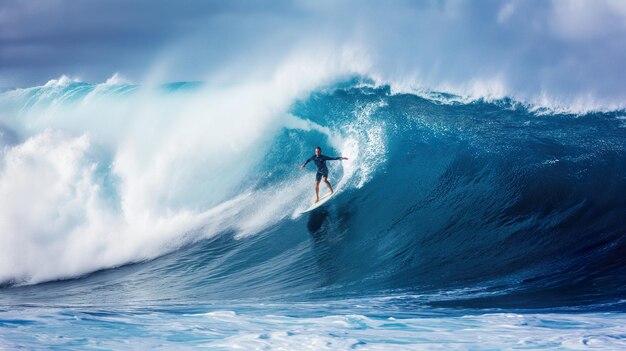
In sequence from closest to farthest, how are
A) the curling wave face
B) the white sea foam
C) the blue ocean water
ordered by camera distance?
the blue ocean water → the curling wave face → the white sea foam

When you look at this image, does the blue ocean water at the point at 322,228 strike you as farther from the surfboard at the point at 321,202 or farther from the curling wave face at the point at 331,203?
the surfboard at the point at 321,202

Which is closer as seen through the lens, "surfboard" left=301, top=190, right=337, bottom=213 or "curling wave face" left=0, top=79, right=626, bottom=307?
"curling wave face" left=0, top=79, right=626, bottom=307

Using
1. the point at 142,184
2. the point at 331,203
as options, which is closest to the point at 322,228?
the point at 331,203

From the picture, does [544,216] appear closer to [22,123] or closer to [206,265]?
[206,265]

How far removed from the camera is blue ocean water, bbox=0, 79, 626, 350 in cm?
502

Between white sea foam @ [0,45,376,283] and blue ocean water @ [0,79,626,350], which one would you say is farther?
white sea foam @ [0,45,376,283]

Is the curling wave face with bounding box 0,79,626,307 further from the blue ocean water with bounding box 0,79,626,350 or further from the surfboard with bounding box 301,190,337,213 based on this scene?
the surfboard with bounding box 301,190,337,213

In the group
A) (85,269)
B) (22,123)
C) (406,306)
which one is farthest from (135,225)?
(22,123)

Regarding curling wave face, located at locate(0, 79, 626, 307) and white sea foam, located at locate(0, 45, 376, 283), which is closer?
curling wave face, located at locate(0, 79, 626, 307)

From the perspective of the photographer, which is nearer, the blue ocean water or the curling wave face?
the blue ocean water

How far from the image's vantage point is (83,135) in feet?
39.4

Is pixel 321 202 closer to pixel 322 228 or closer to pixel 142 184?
pixel 322 228

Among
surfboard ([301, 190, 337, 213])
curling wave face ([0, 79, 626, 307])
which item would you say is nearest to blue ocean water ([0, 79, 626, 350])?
curling wave face ([0, 79, 626, 307])

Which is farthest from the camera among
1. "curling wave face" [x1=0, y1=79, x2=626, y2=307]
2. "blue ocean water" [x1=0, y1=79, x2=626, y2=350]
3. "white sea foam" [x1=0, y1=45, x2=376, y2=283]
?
"white sea foam" [x1=0, y1=45, x2=376, y2=283]
